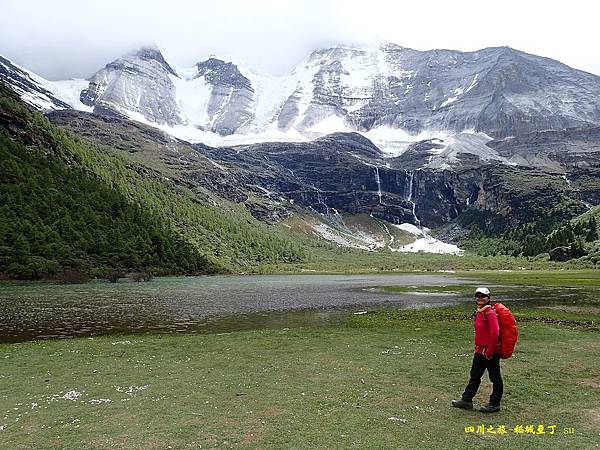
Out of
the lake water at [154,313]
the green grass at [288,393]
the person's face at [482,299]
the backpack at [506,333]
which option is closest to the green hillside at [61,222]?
the lake water at [154,313]

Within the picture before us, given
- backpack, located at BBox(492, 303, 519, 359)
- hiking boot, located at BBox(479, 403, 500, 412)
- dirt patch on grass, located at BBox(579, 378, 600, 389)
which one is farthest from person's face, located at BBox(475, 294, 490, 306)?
dirt patch on grass, located at BBox(579, 378, 600, 389)

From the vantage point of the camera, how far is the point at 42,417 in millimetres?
17734

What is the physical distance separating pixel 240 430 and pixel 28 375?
15.5 m

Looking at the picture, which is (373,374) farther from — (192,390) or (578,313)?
(578,313)

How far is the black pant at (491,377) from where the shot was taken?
17.4 metres

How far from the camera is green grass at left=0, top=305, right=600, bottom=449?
15.0 metres

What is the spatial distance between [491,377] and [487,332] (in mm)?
1662

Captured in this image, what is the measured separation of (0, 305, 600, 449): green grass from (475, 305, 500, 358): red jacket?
222 cm

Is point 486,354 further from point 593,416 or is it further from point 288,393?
point 288,393

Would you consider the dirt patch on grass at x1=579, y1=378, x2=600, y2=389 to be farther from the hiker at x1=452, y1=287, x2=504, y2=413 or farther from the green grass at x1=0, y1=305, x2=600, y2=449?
the hiker at x1=452, y1=287, x2=504, y2=413

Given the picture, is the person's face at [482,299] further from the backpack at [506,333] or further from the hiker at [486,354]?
the backpack at [506,333]

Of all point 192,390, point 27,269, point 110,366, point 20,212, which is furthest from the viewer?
point 20,212

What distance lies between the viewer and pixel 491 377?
17625 millimetres

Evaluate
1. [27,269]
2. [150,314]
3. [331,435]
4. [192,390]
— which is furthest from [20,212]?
[331,435]
